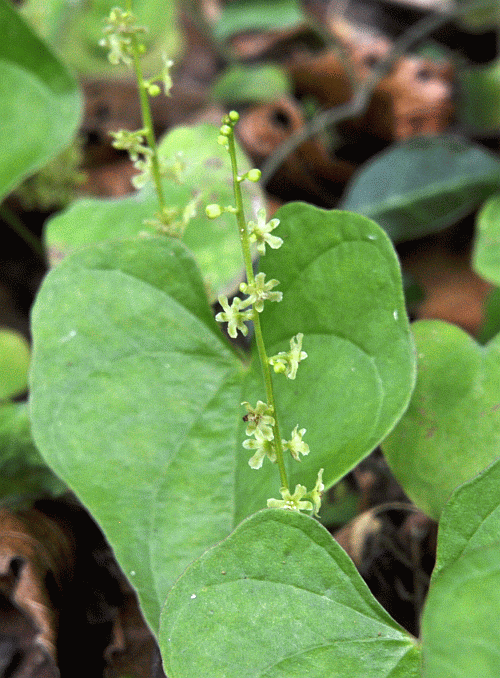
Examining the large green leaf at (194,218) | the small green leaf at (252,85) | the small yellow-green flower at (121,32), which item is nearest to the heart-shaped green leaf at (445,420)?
the large green leaf at (194,218)

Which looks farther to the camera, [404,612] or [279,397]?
[404,612]

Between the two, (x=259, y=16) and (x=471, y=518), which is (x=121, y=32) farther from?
(x=259, y=16)

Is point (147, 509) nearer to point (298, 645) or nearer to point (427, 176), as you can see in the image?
point (298, 645)

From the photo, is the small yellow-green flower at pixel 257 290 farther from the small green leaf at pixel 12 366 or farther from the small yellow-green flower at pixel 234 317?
the small green leaf at pixel 12 366

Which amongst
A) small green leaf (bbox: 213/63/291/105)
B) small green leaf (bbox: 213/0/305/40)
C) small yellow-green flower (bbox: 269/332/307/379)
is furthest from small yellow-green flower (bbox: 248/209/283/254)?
small green leaf (bbox: 213/0/305/40)

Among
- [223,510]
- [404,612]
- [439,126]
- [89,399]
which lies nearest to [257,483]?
[223,510]

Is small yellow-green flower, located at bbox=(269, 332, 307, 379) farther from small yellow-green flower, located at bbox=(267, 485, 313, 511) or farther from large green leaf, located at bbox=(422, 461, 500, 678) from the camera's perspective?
large green leaf, located at bbox=(422, 461, 500, 678)
